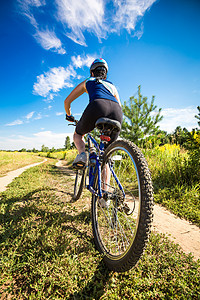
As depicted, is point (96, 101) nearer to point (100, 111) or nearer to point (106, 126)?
point (100, 111)

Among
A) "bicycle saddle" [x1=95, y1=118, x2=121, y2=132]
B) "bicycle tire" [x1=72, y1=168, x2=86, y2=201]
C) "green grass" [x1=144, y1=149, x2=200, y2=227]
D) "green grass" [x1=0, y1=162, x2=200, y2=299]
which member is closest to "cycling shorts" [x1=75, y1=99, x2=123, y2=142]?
"bicycle saddle" [x1=95, y1=118, x2=121, y2=132]

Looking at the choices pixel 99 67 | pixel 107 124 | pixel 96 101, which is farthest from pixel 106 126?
pixel 99 67

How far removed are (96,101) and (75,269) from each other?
1.60 meters

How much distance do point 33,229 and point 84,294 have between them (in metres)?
0.88

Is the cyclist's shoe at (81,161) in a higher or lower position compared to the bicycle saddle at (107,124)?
lower

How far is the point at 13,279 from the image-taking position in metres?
0.96

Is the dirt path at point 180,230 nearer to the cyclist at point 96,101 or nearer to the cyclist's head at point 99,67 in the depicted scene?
the cyclist at point 96,101

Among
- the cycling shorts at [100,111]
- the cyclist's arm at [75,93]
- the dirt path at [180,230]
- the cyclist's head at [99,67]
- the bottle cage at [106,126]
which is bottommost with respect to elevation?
the dirt path at [180,230]

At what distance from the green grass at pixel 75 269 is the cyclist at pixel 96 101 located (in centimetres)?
97

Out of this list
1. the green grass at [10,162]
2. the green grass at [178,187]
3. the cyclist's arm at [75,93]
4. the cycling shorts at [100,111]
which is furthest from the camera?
the green grass at [10,162]

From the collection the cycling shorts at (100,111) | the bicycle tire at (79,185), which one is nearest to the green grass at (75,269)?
the bicycle tire at (79,185)

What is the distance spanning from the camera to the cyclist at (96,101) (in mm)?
1490

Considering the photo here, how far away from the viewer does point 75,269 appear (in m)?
1.04

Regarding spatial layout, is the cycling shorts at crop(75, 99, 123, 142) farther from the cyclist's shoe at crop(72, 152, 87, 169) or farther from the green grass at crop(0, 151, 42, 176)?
the green grass at crop(0, 151, 42, 176)
